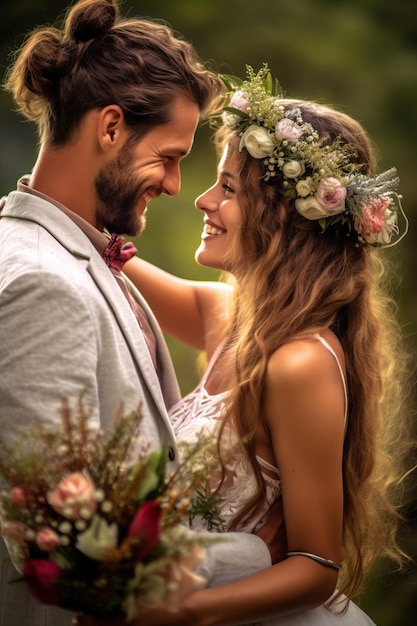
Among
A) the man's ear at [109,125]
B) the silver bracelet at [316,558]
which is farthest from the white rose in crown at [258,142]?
the silver bracelet at [316,558]

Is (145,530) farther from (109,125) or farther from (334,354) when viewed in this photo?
(109,125)

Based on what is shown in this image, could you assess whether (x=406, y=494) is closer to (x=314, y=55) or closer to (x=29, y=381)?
(x=314, y=55)

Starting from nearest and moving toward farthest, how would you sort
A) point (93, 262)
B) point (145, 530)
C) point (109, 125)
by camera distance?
point (145, 530)
point (93, 262)
point (109, 125)

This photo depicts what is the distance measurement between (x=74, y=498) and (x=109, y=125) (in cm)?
129

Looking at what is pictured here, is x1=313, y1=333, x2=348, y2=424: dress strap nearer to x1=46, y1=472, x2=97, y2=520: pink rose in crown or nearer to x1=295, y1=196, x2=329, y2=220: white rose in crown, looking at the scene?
x1=295, y1=196, x2=329, y2=220: white rose in crown

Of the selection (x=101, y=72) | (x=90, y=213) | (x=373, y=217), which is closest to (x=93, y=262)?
(x=90, y=213)

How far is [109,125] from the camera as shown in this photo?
2738 millimetres

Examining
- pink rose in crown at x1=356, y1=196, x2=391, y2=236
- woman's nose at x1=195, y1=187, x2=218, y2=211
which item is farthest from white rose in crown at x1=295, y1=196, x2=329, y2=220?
woman's nose at x1=195, y1=187, x2=218, y2=211

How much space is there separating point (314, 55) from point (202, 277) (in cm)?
145

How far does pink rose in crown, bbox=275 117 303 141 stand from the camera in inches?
118

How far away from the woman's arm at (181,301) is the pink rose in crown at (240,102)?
81 centimetres

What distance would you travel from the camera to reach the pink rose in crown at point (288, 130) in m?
2.99

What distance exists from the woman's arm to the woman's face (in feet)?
1.51

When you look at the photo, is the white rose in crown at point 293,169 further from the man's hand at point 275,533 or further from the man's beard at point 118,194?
the man's hand at point 275,533
